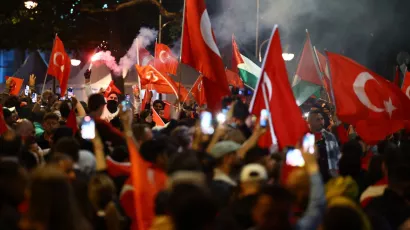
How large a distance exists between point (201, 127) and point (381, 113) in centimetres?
266

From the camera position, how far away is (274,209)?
4340 millimetres

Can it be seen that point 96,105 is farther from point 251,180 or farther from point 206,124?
point 251,180

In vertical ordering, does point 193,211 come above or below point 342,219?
above

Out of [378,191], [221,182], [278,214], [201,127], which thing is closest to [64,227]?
[278,214]

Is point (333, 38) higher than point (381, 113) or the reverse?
higher

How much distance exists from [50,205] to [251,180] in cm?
197

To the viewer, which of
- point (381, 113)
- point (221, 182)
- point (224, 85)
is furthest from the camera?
point (224, 85)

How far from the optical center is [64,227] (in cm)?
388

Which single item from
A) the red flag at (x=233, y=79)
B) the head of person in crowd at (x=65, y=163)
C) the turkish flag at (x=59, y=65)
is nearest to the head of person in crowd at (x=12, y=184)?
the head of person in crowd at (x=65, y=163)

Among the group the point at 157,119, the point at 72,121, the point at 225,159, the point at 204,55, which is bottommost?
the point at 225,159

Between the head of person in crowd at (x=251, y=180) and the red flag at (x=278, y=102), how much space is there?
7.79 ft

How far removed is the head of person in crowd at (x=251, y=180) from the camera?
17.9ft

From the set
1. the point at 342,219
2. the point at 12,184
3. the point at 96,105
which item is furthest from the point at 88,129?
the point at 342,219

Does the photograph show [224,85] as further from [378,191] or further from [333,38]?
[333,38]
